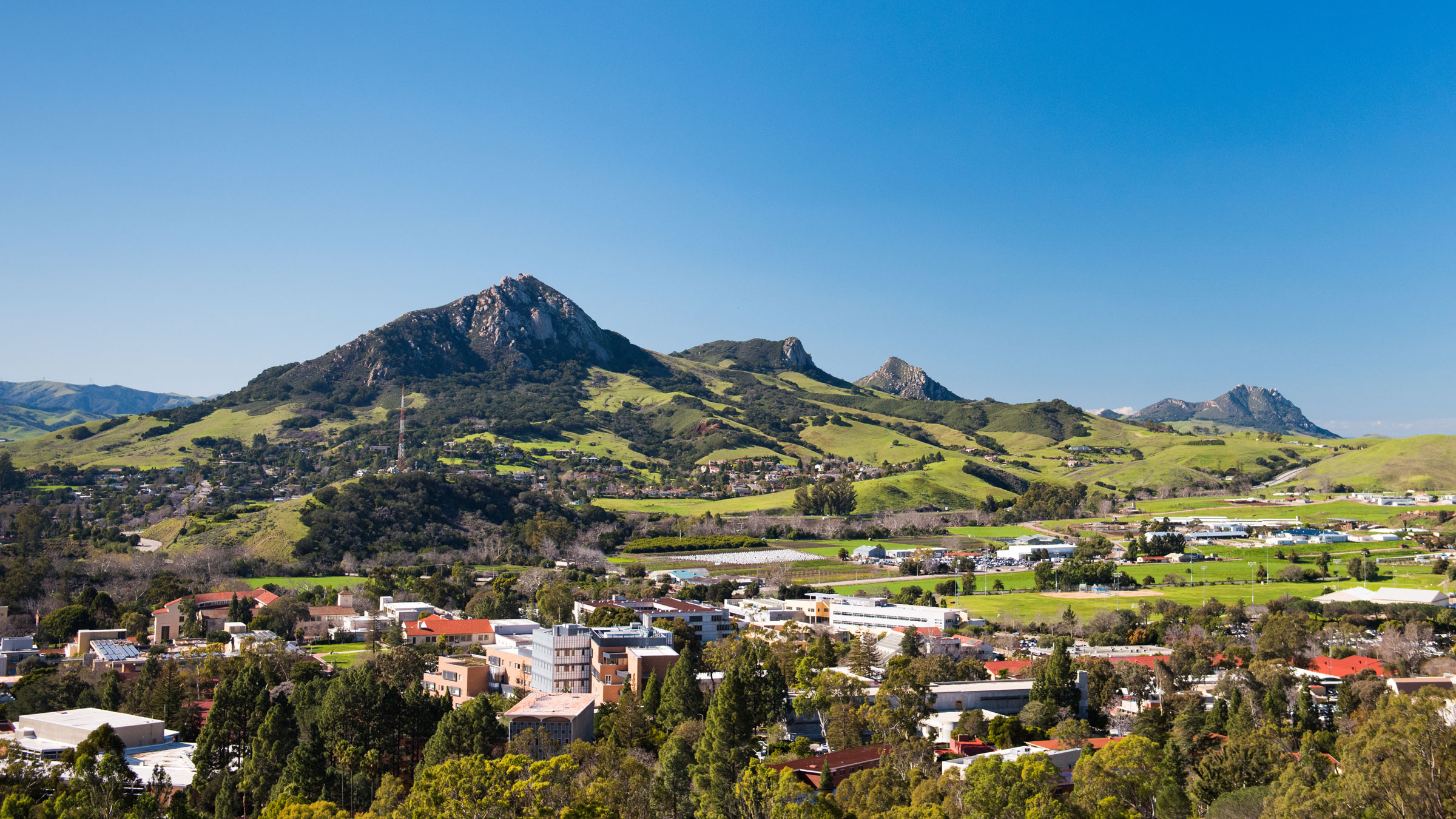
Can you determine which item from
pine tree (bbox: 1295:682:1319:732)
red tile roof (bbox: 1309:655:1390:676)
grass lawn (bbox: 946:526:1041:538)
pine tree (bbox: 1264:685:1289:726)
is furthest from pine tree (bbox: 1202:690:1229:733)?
grass lawn (bbox: 946:526:1041:538)

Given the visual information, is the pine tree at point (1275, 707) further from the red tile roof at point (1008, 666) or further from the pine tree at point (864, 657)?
the pine tree at point (864, 657)

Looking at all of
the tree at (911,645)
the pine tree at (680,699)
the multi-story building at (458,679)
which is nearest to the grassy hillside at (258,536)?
the multi-story building at (458,679)

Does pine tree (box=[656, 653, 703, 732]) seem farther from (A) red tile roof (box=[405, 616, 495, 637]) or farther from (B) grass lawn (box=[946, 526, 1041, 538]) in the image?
(B) grass lawn (box=[946, 526, 1041, 538])

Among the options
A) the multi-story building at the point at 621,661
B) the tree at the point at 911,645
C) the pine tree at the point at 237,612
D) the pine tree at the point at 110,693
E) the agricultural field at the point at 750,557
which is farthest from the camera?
the agricultural field at the point at 750,557

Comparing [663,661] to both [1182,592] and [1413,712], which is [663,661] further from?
[1182,592]

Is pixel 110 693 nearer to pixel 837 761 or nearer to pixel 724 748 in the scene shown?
pixel 724 748

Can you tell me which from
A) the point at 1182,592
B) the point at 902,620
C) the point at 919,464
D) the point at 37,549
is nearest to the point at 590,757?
the point at 902,620

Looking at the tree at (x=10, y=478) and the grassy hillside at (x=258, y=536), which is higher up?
the tree at (x=10, y=478)
